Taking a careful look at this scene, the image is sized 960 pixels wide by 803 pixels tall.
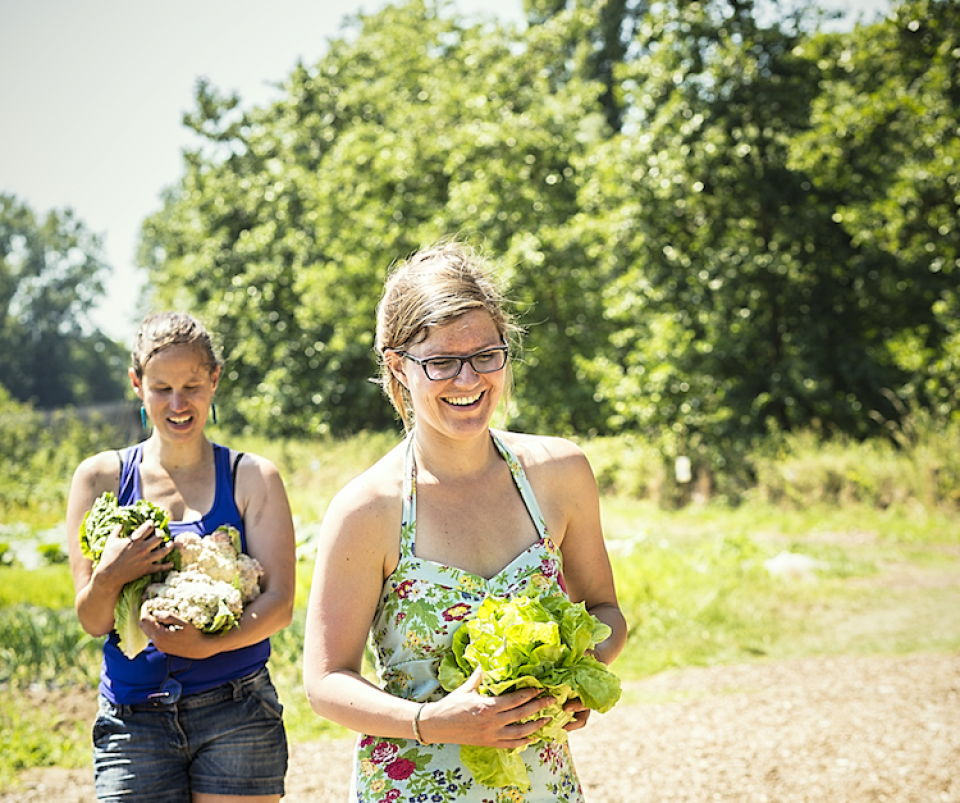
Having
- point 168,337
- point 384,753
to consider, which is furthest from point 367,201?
point 384,753

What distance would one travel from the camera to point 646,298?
16734 millimetres

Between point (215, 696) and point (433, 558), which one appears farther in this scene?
point (215, 696)

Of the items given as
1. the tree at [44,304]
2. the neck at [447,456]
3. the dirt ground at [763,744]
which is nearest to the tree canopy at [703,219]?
the dirt ground at [763,744]

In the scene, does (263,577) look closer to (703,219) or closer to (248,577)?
(248,577)

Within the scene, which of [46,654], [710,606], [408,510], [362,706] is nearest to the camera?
[362,706]

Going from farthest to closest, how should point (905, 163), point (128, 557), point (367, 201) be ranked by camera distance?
1. point (367, 201)
2. point (905, 163)
3. point (128, 557)

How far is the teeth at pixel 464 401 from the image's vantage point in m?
2.21

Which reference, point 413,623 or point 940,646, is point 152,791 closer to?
point 413,623

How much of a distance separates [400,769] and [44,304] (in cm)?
6923

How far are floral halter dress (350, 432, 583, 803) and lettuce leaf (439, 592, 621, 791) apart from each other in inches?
2.3

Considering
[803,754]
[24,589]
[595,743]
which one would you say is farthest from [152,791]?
[24,589]

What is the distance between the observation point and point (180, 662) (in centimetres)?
270

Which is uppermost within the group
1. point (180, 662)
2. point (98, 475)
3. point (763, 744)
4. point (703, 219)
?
point (703, 219)

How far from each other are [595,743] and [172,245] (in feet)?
97.3
